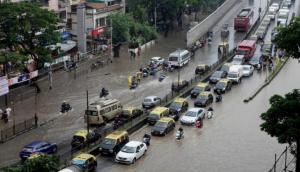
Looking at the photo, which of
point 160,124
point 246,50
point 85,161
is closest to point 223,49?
point 246,50

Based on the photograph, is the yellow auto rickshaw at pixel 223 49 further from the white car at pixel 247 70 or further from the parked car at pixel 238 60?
the white car at pixel 247 70

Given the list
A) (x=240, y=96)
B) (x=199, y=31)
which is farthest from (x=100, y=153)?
(x=199, y=31)

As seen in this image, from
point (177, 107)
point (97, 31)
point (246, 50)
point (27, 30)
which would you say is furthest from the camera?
point (97, 31)

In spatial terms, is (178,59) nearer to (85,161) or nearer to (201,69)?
(201,69)

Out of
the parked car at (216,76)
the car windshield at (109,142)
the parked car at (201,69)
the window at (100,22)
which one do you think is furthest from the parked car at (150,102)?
the window at (100,22)

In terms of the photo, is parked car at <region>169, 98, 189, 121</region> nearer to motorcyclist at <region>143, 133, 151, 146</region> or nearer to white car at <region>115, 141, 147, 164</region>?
motorcyclist at <region>143, 133, 151, 146</region>

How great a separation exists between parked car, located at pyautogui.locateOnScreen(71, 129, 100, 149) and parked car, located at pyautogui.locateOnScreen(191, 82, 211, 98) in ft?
52.6

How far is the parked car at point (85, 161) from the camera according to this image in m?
39.7

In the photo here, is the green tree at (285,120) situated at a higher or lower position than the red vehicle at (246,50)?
higher

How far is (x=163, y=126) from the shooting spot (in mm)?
48281

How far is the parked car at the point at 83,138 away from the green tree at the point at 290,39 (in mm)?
16920

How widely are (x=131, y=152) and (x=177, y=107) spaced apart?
1208 cm

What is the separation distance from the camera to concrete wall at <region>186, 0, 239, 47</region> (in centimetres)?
8619

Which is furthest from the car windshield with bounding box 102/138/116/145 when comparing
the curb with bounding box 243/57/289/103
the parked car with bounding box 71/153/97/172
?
the curb with bounding box 243/57/289/103
